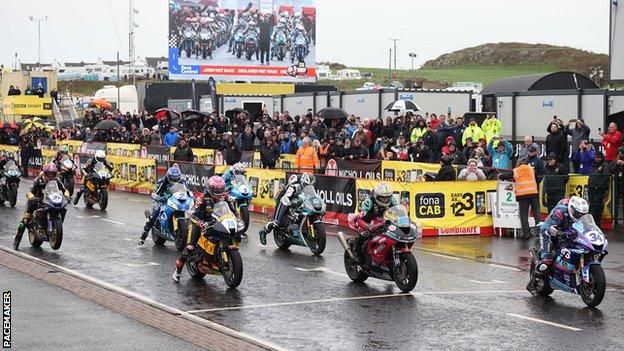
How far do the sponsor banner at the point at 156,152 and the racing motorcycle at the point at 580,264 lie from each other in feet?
73.6

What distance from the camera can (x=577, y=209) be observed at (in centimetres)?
1470

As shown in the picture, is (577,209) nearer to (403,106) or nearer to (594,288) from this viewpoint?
(594,288)

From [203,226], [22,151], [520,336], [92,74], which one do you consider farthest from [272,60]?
[92,74]

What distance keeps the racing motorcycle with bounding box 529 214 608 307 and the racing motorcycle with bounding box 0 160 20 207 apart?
1773cm

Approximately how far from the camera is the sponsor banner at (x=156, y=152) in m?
36.6

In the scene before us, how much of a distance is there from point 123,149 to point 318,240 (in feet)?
70.2

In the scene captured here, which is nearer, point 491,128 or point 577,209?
point 577,209

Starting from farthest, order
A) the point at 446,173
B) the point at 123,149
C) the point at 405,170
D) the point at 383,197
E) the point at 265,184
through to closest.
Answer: the point at 123,149 → the point at 265,184 → the point at 405,170 → the point at 446,173 → the point at 383,197

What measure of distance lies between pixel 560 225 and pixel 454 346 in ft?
12.1

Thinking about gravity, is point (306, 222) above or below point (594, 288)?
above

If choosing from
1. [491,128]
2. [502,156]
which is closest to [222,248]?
[502,156]

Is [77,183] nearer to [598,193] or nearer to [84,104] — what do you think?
[598,193]

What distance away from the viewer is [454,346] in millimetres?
12047

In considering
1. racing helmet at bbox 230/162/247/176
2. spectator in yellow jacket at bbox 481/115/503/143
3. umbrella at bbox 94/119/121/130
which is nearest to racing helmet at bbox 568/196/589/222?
racing helmet at bbox 230/162/247/176
